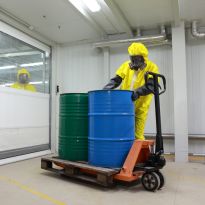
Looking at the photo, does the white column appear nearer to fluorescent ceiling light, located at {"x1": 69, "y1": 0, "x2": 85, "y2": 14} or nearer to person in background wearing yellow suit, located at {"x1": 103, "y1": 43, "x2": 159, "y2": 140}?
person in background wearing yellow suit, located at {"x1": 103, "y1": 43, "x2": 159, "y2": 140}

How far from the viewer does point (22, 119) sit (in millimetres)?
4617

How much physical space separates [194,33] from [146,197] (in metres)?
3.43

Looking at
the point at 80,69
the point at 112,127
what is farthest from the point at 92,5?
the point at 112,127

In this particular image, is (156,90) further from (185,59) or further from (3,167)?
(3,167)

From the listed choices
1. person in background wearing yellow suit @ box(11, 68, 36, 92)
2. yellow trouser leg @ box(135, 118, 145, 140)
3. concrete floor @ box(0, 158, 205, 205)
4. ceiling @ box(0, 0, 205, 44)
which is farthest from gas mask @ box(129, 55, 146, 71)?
person in background wearing yellow suit @ box(11, 68, 36, 92)

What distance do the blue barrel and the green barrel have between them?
0.32m

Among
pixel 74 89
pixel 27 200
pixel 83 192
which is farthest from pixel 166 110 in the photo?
pixel 27 200

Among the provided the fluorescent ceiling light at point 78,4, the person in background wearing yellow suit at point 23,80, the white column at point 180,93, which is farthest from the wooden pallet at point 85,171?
the fluorescent ceiling light at point 78,4

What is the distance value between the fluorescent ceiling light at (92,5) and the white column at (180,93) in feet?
5.12

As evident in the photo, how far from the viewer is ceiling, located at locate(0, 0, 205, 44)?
3.91 m

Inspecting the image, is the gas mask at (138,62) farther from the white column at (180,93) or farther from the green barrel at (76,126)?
the white column at (180,93)

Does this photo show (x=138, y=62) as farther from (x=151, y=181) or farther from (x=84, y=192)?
(x=84, y=192)

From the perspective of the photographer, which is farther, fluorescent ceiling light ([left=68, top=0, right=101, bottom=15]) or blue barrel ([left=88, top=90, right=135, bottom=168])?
fluorescent ceiling light ([left=68, top=0, right=101, bottom=15])

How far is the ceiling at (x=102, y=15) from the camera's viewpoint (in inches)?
154
